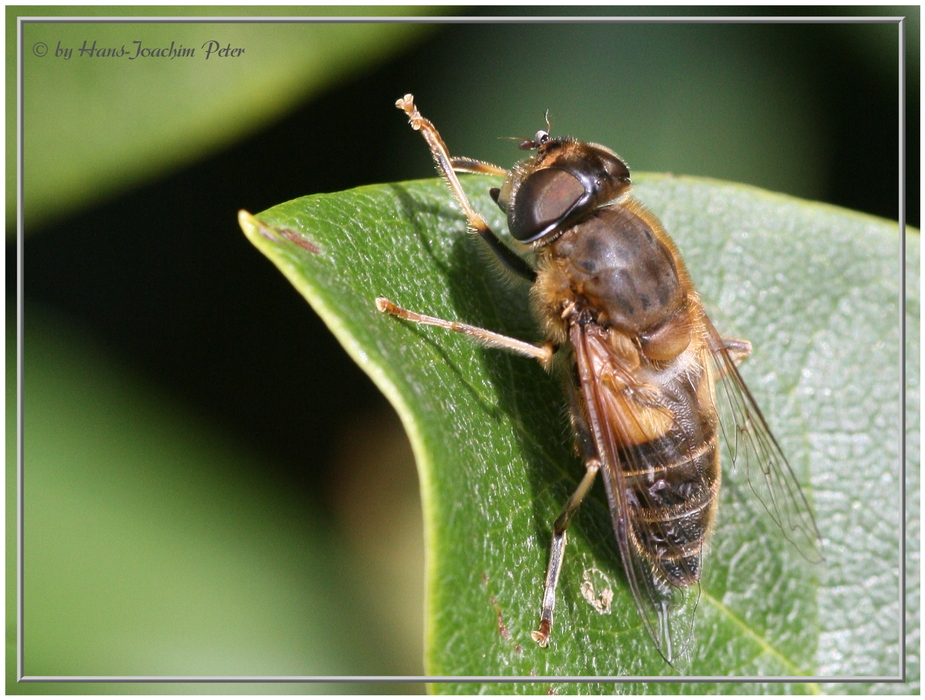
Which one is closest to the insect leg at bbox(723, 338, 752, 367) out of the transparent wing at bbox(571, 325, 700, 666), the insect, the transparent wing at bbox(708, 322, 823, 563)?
the transparent wing at bbox(708, 322, 823, 563)

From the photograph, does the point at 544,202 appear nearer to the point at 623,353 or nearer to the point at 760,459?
the point at 623,353

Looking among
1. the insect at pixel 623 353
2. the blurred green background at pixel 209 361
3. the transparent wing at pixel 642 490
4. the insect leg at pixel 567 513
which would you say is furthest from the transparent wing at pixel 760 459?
the blurred green background at pixel 209 361

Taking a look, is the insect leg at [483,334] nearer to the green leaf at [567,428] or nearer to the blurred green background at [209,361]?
the green leaf at [567,428]

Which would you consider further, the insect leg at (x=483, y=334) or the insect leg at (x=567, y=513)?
the insect leg at (x=483, y=334)

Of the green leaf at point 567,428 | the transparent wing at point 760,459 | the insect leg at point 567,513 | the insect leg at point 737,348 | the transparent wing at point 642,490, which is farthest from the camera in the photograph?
the insect leg at point 737,348

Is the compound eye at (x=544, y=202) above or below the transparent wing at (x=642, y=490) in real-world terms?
above

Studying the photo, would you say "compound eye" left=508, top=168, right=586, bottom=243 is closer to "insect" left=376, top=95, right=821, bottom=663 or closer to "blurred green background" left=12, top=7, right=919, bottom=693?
"insect" left=376, top=95, right=821, bottom=663

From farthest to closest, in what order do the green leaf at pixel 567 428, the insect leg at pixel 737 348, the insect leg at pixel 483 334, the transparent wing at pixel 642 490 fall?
the insect leg at pixel 737 348
the transparent wing at pixel 642 490
the insect leg at pixel 483 334
the green leaf at pixel 567 428
